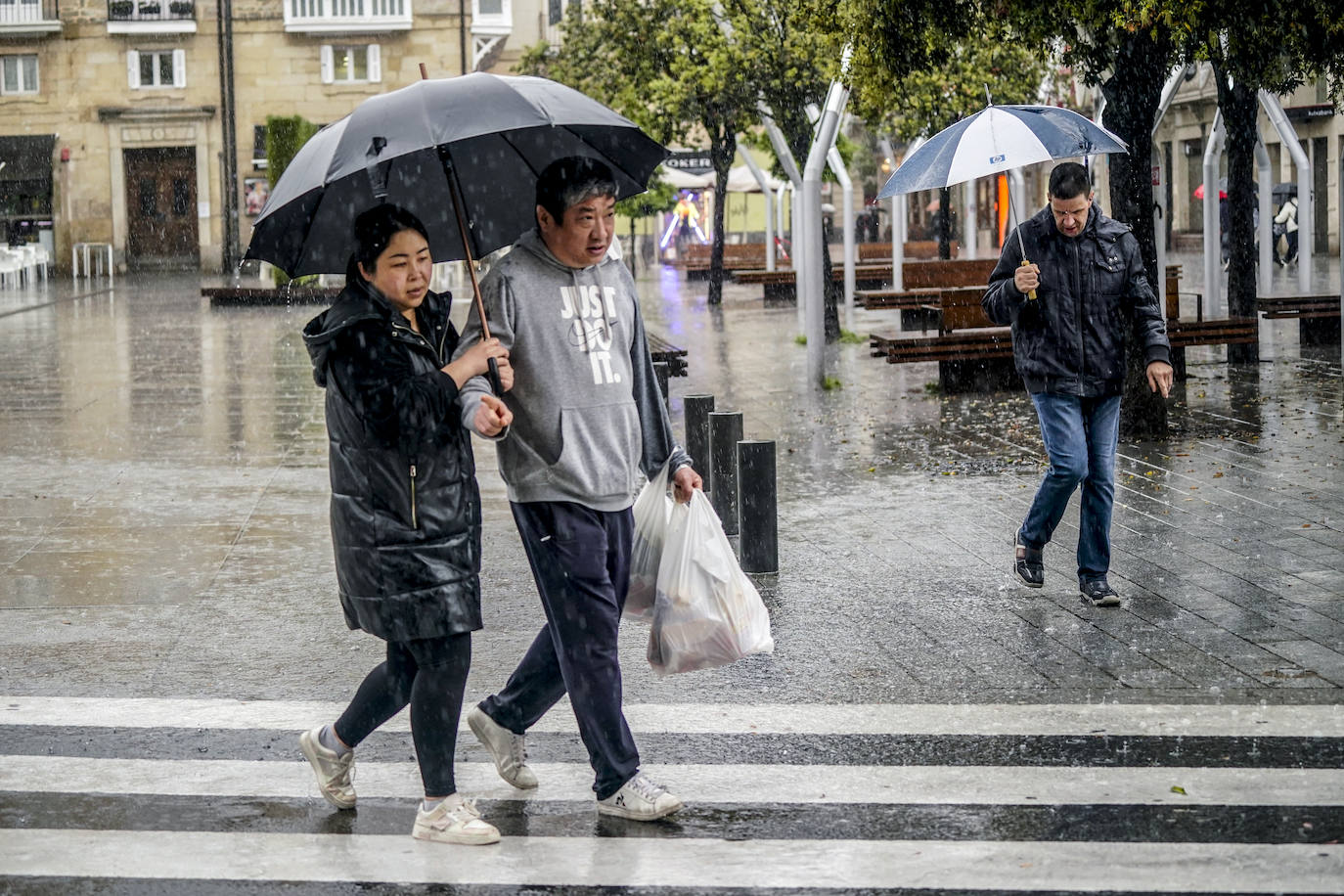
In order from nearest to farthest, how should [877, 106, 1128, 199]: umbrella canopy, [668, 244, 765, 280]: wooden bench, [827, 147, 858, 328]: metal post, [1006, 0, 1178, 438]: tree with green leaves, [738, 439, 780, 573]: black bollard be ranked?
[738, 439, 780, 573]: black bollard, [877, 106, 1128, 199]: umbrella canopy, [1006, 0, 1178, 438]: tree with green leaves, [827, 147, 858, 328]: metal post, [668, 244, 765, 280]: wooden bench

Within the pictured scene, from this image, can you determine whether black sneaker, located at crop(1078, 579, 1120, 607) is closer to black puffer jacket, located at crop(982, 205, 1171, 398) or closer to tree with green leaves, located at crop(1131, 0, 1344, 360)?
black puffer jacket, located at crop(982, 205, 1171, 398)

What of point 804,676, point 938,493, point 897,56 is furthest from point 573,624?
point 897,56

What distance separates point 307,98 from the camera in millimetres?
52312

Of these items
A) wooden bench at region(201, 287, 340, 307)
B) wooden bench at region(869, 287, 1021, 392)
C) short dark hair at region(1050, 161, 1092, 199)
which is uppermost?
wooden bench at region(201, 287, 340, 307)

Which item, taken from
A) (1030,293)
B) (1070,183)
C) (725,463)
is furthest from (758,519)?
(1070,183)

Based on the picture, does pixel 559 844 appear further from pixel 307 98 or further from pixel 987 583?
pixel 307 98

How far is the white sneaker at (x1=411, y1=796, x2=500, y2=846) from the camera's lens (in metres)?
4.57

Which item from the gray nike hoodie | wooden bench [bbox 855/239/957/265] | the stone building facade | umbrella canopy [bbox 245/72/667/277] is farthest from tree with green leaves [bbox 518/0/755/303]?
the stone building facade

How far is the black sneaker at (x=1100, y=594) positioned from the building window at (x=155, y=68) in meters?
49.3

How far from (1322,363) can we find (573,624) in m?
13.2

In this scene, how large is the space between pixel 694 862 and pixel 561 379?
127cm

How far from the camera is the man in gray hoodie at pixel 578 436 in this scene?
15.2ft

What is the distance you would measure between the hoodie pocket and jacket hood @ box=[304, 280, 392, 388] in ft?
1.82

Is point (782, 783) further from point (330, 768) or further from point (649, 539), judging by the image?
point (330, 768)
